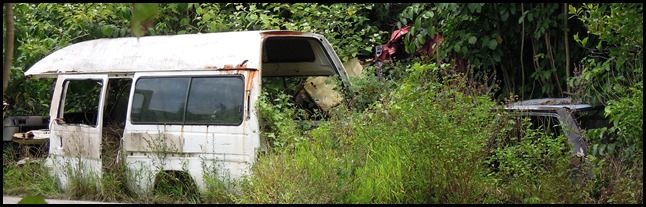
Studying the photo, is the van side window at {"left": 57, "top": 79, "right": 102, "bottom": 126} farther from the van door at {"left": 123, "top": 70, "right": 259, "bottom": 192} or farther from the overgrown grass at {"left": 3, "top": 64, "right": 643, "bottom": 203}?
the overgrown grass at {"left": 3, "top": 64, "right": 643, "bottom": 203}

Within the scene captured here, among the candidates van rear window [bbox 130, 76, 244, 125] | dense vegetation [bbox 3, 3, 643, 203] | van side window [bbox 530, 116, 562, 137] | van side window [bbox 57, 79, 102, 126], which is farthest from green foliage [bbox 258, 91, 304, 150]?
van side window [bbox 57, 79, 102, 126]

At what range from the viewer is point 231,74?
29.6 ft

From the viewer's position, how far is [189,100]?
30.6 feet

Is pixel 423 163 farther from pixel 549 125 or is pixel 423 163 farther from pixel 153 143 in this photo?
pixel 153 143

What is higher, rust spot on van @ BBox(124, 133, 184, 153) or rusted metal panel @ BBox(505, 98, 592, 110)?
rusted metal panel @ BBox(505, 98, 592, 110)

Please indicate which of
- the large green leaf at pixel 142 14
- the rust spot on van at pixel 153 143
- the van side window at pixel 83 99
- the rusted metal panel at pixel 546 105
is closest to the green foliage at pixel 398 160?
the rusted metal panel at pixel 546 105

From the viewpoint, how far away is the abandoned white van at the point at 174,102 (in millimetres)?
8922

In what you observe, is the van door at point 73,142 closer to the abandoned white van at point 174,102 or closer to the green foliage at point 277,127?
the abandoned white van at point 174,102

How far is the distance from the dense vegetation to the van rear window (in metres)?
0.47

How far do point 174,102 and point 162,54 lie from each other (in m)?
0.63

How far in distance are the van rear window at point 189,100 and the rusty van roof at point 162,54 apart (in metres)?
0.16

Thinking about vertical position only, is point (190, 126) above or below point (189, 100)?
below

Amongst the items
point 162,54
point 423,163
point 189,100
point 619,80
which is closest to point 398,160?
point 423,163

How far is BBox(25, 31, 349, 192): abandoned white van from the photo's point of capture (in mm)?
8922
